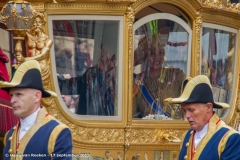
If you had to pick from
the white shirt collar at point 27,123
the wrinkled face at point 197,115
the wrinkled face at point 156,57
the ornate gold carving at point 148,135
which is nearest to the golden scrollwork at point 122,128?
the ornate gold carving at point 148,135

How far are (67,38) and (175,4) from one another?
56.5 inches

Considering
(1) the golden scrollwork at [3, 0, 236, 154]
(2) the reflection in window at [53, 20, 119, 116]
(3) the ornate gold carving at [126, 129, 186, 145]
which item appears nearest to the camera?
(1) the golden scrollwork at [3, 0, 236, 154]

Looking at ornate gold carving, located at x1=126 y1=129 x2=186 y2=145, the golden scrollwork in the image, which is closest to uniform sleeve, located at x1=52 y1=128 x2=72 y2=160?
the golden scrollwork

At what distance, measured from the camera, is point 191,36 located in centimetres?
1081

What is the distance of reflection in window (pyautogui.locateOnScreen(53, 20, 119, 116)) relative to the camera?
392 inches

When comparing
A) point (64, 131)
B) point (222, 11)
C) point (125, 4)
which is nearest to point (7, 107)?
point (125, 4)

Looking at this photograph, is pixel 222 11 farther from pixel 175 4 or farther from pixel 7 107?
pixel 7 107

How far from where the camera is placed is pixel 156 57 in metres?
10.6

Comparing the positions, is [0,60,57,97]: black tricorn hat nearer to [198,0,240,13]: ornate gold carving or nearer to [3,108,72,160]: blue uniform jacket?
[3,108,72,160]: blue uniform jacket

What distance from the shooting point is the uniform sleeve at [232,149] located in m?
7.61

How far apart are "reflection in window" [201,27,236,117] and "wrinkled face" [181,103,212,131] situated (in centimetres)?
321

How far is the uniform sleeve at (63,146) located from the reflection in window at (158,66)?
131 inches

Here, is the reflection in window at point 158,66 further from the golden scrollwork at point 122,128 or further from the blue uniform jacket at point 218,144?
the blue uniform jacket at point 218,144

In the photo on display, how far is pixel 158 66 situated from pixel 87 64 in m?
0.98
